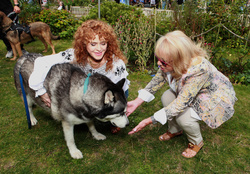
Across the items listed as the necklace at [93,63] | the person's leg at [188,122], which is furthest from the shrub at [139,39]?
the person's leg at [188,122]

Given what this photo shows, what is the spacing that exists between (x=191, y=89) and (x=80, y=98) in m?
1.37

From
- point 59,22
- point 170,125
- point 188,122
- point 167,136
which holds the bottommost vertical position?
point 167,136

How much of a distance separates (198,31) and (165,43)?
478 cm

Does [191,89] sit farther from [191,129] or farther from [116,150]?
[116,150]

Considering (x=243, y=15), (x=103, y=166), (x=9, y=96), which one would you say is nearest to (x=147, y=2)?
(x=243, y=15)

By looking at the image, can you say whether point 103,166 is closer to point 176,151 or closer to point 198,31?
point 176,151

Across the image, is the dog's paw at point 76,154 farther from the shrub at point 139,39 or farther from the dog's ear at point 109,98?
the shrub at point 139,39

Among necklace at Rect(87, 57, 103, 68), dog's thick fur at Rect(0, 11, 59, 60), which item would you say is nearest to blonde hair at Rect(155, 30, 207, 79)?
A: necklace at Rect(87, 57, 103, 68)

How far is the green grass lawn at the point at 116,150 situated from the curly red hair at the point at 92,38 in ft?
4.30

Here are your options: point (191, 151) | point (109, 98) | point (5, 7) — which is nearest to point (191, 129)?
point (191, 151)

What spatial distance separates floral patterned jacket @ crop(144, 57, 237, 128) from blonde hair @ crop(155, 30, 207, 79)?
0.09 meters

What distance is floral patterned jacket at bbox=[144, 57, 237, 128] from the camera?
2.06 m

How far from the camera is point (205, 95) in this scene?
2.28 meters

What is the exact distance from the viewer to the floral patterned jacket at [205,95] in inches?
81.1
